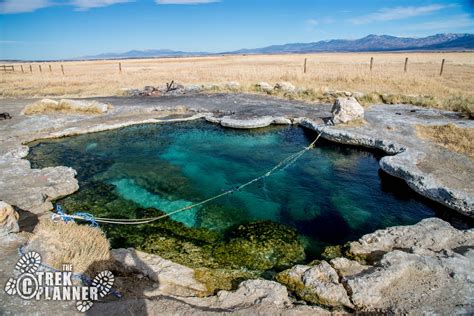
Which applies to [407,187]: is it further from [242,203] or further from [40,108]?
[40,108]

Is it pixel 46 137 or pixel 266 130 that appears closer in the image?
pixel 46 137

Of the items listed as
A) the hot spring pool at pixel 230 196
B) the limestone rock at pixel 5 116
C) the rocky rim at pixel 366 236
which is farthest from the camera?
the limestone rock at pixel 5 116

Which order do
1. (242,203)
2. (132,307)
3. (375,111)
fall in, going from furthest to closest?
(375,111) → (242,203) → (132,307)

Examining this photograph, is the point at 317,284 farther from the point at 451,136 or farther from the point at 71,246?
the point at 451,136

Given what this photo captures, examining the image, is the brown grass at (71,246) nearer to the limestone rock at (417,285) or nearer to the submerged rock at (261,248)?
the submerged rock at (261,248)

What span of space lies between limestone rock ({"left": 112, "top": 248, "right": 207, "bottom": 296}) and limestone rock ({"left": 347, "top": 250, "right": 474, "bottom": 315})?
8.31 feet

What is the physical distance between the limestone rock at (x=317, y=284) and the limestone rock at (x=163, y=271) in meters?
1.48

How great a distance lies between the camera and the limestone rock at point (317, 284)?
5.00 m

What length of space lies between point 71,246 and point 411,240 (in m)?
6.26

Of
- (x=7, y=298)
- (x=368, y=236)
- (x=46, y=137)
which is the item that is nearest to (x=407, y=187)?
(x=368, y=236)

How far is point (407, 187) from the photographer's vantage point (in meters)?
9.27

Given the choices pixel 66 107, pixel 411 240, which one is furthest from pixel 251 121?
pixel 66 107

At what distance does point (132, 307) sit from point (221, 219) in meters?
3.82

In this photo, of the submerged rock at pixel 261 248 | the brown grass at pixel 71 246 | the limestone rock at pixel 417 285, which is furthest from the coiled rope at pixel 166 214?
the limestone rock at pixel 417 285
